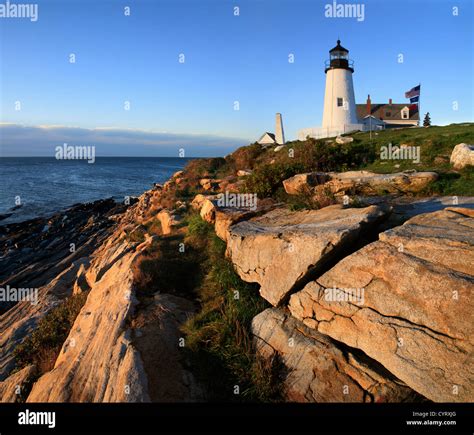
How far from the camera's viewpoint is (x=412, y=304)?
5.50 metres

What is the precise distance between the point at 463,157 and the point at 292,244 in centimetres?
1043

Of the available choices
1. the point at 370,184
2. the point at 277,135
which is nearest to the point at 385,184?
the point at 370,184

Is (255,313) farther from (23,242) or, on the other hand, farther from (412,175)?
(23,242)

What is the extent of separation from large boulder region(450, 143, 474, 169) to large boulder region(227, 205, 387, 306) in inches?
305

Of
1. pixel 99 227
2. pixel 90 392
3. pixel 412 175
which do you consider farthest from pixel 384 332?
pixel 99 227

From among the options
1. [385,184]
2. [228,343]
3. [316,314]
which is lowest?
[228,343]

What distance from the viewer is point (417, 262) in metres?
5.70

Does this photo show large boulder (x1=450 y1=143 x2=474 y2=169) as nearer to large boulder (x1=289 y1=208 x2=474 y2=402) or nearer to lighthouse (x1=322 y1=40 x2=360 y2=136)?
large boulder (x1=289 y1=208 x2=474 y2=402)

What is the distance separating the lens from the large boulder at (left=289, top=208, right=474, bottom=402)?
500 centimetres

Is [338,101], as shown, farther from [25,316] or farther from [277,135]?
[25,316]

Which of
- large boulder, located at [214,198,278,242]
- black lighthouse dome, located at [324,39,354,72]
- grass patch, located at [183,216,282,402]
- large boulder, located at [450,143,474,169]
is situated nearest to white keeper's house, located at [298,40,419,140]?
black lighthouse dome, located at [324,39,354,72]

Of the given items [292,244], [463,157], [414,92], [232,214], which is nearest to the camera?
[292,244]

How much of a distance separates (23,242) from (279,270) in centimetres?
2786

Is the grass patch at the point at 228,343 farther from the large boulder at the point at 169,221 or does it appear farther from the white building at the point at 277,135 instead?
the white building at the point at 277,135
